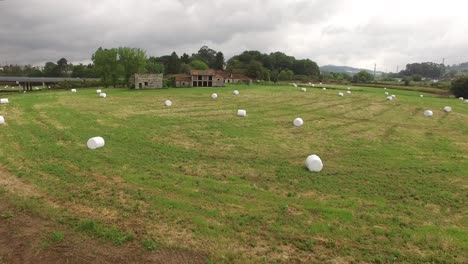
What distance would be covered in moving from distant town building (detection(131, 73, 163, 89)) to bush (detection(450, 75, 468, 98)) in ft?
214

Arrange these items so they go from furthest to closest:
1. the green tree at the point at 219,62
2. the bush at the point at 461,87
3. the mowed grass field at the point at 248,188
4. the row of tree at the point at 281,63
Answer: the row of tree at the point at 281,63
the green tree at the point at 219,62
the bush at the point at 461,87
the mowed grass field at the point at 248,188

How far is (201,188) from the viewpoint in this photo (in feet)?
44.5

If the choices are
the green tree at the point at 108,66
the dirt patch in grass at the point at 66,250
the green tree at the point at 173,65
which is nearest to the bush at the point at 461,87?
the green tree at the point at 108,66

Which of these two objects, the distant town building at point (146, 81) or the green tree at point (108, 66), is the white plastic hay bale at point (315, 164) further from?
the green tree at point (108, 66)

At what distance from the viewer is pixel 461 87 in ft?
230

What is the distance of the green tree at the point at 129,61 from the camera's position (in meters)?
71.6

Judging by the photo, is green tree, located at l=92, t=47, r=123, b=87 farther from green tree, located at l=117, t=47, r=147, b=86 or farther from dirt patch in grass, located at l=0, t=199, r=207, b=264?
dirt patch in grass, located at l=0, t=199, r=207, b=264

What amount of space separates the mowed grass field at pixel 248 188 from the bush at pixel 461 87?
175ft

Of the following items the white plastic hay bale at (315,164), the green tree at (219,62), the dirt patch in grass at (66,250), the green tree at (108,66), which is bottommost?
the dirt patch in grass at (66,250)

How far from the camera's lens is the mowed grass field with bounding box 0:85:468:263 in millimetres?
9828

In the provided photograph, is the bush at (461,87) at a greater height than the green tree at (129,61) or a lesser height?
lesser

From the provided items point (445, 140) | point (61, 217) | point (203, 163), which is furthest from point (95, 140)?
point (445, 140)

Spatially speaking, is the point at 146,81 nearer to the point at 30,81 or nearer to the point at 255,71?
the point at 30,81

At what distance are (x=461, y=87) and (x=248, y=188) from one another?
7560 centimetres
